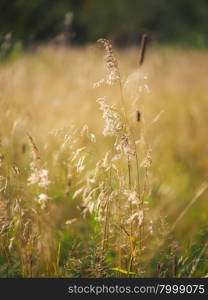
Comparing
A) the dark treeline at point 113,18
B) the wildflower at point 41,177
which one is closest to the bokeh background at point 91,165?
the wildflower at point 41,177

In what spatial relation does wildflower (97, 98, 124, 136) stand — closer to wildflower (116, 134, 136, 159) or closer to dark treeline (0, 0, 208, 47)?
wildflower (116, 134, 136, 159)

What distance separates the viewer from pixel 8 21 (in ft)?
50.0

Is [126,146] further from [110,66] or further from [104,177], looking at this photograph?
[110,66]

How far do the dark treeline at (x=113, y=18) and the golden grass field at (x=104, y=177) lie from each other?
33.6ft

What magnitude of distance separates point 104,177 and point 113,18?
1761cm

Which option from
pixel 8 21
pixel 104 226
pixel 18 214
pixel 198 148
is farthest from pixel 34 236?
pixel 8 21

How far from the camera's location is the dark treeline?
15.4 meters

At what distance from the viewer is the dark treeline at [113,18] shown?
1537cm

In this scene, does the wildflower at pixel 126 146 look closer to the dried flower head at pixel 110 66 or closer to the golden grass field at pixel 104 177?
the golden grass field at pixel 104 177

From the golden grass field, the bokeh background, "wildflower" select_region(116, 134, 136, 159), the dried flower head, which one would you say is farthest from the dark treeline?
"wildflower" select_region(116, 134, 136, 159)

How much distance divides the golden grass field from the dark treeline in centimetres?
1025

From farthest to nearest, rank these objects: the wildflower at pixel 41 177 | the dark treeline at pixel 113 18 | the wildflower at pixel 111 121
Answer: the dark treeline at pixel 113 18 → the wildflower at pixel 111 121 → the wildflower at pixel 41 177

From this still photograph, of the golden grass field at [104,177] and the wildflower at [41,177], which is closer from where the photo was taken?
the wildflower at [41,177]

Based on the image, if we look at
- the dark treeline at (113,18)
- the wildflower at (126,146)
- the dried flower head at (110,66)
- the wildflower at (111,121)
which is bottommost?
the wildflower at (126,146)
